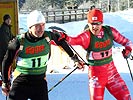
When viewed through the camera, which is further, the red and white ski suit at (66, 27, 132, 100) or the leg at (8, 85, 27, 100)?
the red and white ski suit at (66, 27, 132, 100)

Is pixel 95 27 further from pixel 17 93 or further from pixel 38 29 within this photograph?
pixel 17 93

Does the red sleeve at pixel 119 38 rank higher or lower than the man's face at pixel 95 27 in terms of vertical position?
lower

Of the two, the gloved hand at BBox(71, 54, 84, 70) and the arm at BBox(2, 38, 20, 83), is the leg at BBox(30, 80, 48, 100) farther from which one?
the gloved hand at BBox(71, 54, 84, 70)

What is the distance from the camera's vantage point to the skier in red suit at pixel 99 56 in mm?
5586

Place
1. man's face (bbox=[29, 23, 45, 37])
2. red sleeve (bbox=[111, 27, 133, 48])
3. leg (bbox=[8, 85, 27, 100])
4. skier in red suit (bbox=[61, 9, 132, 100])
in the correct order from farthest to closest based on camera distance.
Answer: red sleeve (bbox=[111, 27, 133, 48])
skier in red suit (bbox=[61, 9, 132, 100])
leg (bbox=[8, 85, 27, 100])
man's face (bbox=[29, 23, 45, 37])

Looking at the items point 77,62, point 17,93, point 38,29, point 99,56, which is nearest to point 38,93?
point 17,93

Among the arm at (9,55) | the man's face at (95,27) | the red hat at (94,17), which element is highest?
the red hat at (94,17)

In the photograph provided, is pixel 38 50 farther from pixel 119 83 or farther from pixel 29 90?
pixel 119 83

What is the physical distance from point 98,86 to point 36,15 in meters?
1.48

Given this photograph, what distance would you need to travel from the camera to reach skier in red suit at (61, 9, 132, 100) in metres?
5.59

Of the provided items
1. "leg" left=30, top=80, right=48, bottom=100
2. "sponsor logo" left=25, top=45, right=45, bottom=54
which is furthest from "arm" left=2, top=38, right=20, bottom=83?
"leg" left=30, top=80, right=48, bottom=100

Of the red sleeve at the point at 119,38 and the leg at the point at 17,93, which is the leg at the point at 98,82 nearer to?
the red sleeve at the point at 119,38

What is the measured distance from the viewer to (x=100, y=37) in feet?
18.5

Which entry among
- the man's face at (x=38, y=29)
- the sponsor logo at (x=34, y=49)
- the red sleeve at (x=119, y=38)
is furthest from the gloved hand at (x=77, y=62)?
the man's face at (x=38, y=29)
